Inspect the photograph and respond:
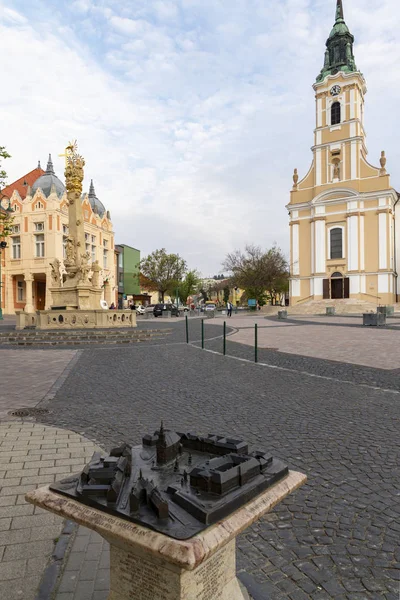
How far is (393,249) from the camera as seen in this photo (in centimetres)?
5775

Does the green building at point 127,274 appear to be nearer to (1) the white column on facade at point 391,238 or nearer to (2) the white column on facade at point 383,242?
(2) the white column on facade at point 383,242

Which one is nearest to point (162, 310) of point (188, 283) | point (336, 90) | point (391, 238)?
point (391, 238)

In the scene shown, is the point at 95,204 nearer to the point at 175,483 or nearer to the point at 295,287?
the point at 295,287

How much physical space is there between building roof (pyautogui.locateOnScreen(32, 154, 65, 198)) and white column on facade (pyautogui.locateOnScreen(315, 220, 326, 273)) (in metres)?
32.8

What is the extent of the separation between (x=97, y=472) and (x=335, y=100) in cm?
6537

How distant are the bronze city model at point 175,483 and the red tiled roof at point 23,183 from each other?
175 ft

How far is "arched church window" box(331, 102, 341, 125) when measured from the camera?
5762cm

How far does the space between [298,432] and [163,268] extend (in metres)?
58.8

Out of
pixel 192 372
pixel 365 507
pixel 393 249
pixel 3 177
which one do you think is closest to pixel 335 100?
pixel 393 249

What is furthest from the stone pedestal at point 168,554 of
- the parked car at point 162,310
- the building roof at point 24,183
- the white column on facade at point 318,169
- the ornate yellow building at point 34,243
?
the white column on facade at point 318,169

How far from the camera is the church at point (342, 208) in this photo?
2092 inches

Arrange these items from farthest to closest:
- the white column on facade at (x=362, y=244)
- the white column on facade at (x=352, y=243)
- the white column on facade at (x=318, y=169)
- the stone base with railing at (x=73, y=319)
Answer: the white column on facade at (x=318, y=169), the white column on facade at (x=352, y=243), the white column on facade at (x=362, y=244), the stone base with railing at (x=73, y=319)

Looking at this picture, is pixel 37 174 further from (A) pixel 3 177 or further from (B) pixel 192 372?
(B) pixel 192 372

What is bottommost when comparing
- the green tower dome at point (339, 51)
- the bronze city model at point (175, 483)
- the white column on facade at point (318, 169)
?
the bronze city model at point (175, 483)
